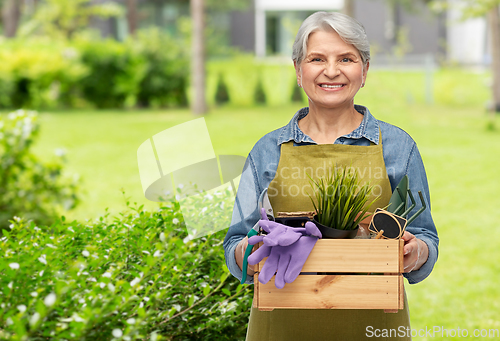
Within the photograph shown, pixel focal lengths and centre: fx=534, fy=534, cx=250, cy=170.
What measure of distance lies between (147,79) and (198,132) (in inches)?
633

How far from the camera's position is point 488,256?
538 centimetres

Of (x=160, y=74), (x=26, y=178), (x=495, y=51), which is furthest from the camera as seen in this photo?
(x=160, y=74)

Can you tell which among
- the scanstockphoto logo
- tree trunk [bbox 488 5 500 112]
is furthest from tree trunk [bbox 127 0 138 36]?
the scanstockphoto logo

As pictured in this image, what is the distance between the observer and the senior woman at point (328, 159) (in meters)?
1.60

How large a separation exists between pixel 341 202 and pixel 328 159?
8.7 inches

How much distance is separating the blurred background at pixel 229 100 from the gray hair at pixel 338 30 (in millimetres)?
1423

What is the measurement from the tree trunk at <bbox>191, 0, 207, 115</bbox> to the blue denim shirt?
1226 cm

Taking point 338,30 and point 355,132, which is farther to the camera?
point 355,132

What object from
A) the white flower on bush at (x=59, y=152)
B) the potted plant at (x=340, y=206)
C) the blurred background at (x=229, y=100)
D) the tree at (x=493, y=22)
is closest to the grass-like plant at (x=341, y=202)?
the potted plant at (x=340, y=206)

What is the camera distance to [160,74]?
17562 mm

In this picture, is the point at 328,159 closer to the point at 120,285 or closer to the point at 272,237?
the point at 272,237

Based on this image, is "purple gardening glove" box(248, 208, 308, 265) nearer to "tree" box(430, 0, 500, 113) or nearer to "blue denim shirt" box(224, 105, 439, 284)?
"blue denim shirt" box(224, 105, 439, 284)

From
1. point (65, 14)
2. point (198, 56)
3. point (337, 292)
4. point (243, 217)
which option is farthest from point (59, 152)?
point (65, 14)

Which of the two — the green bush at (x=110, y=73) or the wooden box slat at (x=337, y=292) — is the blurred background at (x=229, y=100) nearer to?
the green bush at (x=110, y=73)
